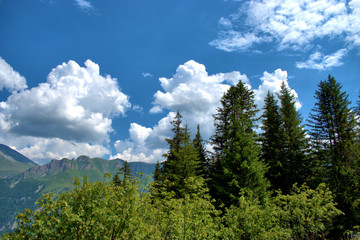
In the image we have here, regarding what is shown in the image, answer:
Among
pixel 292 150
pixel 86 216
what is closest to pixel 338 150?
pixel 292 150

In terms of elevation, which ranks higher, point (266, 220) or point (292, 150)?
point (292, 150)

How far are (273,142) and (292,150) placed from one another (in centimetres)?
208

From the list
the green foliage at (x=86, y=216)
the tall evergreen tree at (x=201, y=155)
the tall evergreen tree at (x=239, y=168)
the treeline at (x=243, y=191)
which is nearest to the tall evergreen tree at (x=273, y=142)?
the treeline at (x=243, y=191)

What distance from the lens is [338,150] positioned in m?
20.5

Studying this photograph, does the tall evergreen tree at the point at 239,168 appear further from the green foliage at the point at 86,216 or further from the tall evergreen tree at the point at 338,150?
the green foliage at the point at 86,216

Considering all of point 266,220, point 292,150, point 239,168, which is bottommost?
point 266,220

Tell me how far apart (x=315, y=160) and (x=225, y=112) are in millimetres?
10674

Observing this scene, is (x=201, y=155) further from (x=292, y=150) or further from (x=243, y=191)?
(x=243, y=191)

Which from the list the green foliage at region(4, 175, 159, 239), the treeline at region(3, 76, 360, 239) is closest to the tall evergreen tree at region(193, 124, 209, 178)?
the treeline at region(3, 76, 360, 239)

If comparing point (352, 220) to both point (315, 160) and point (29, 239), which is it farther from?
point (29, 239)

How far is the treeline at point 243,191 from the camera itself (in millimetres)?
5320

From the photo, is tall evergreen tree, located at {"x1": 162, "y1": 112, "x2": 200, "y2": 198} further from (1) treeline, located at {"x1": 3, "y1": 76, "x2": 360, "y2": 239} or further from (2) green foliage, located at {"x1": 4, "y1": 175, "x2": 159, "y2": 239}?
Result: (2) green foliage, located at {"x1": 4, "y1": 175, "x2": 159, "y2": 239}

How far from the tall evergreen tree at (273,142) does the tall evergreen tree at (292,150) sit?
30 centimetres

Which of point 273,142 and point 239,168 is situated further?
point 273,142
